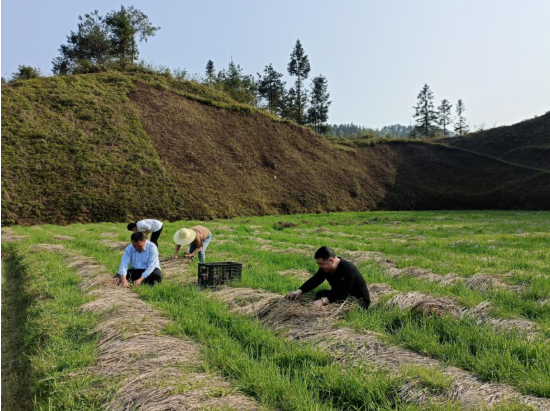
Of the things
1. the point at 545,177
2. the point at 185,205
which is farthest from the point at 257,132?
the point at 545,177

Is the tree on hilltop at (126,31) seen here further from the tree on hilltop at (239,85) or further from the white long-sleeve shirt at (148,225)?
the white long-sleeve shirt at (148,225)

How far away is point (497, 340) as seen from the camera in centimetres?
336

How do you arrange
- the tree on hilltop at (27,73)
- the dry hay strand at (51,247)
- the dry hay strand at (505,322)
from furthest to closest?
the tree on hilltop at (27,73) → the dry hay strand at (51,247) → the dry hay strand at (505,322)

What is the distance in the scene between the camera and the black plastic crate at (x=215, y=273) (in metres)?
5.79

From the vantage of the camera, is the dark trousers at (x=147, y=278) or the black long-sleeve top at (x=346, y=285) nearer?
the black long-sleeve top at (x=346, y=285)

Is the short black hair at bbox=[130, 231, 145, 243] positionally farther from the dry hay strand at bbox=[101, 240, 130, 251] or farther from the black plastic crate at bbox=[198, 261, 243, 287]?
the dry hay strand at bbox=[101, 240, 130, 251]

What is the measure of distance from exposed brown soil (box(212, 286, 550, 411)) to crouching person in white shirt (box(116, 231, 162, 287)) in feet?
4.63

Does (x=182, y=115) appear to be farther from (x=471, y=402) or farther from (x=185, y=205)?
(x=471, y=402)

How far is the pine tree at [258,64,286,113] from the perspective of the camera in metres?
49.9

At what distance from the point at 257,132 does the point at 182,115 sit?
6.70 m

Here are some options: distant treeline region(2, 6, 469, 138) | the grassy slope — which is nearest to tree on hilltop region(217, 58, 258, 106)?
distant treeline region(2, 6, 469, 138)

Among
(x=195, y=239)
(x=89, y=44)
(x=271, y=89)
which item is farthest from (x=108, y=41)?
(x=195, y=239)

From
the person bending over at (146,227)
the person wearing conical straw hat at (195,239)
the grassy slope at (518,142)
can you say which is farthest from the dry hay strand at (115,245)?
the grassy slope at (518,142)

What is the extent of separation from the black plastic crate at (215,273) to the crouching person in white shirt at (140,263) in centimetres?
83
